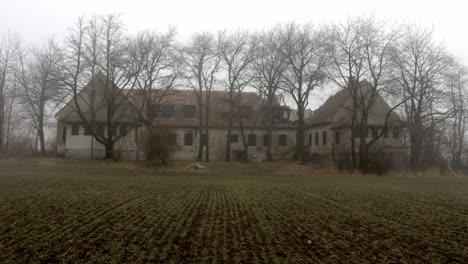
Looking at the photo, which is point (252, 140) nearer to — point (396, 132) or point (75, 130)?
point (396, 132)

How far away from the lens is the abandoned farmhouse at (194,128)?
4312 cm

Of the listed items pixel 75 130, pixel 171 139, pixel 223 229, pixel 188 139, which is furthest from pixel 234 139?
pixel 223 229

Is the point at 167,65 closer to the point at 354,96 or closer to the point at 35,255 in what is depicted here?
the point at 354,96

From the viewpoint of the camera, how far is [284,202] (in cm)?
1500

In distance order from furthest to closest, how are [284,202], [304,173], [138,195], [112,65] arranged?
[112,65], [304,173], [138,195], [284,202]

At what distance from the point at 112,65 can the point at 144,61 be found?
342 centimetres

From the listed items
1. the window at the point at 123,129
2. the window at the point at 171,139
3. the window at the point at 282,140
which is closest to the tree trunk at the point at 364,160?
the window at the point at 282,140

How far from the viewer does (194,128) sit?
176ft

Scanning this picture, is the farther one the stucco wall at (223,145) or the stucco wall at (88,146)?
the stucco wall at (223,145)

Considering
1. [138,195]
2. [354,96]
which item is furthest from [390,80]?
[138,195]

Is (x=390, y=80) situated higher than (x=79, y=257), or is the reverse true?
(x=390, y=80)

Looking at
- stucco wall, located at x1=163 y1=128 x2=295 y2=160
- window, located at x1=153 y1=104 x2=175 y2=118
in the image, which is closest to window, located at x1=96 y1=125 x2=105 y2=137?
stucco wall, located at x1=163 y1=128 x2=295 y2=160

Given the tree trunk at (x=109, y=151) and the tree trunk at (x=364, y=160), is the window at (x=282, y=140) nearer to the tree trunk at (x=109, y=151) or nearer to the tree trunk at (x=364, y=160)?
the tree trunk at (x=364, y=160)

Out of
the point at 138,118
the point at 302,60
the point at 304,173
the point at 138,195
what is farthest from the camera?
the point at 138,118
